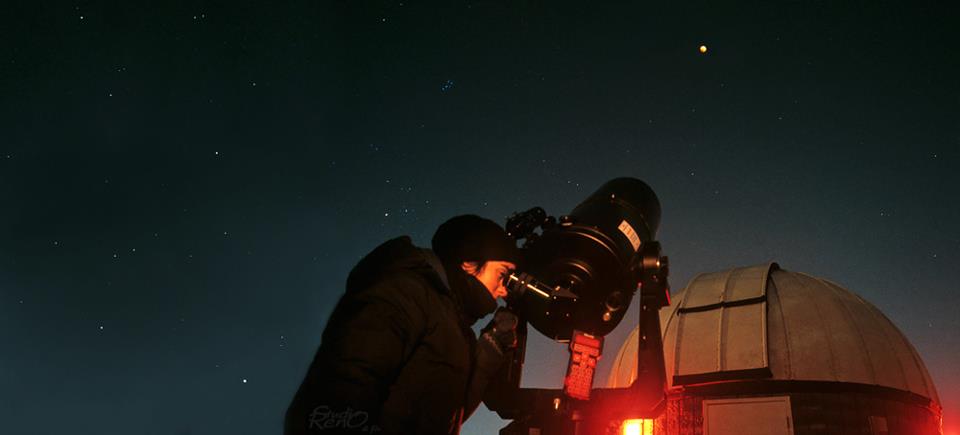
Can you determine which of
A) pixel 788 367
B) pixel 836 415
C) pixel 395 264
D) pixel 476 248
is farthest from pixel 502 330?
pixel 836 415

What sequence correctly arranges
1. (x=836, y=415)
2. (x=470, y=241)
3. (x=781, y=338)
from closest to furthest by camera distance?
(x=470, y=241) < (x=836, y=415) < (x=781, y=338)

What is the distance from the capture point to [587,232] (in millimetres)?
4102

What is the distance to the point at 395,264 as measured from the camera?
218cm

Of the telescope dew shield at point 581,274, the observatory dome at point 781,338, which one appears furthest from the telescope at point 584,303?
the observatory dome at point 781,338

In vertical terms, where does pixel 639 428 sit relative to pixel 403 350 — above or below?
above

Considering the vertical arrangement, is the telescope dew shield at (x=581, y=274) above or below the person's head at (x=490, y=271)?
above

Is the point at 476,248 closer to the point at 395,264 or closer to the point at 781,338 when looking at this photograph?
the point at 395,264

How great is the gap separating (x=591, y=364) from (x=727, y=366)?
947 centimetres

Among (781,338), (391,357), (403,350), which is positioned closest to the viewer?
(391,357)

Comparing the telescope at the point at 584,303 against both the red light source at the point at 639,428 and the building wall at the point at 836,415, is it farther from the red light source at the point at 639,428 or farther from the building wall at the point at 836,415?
the red light source at the point at 639,428

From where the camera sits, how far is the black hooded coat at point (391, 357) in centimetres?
167

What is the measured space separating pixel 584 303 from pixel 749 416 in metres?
9.16

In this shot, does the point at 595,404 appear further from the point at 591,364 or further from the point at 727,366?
the point at 727,366

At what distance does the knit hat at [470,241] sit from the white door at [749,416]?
33.9 feet
